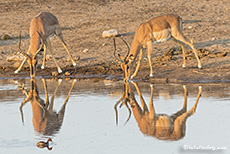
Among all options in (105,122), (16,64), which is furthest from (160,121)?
(16,64)

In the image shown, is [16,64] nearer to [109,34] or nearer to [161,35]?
[109,34]

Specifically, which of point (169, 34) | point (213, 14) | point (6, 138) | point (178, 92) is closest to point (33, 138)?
point (6, 138)

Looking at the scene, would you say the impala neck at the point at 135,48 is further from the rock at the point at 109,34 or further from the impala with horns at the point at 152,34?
the rock at the point at 109,34

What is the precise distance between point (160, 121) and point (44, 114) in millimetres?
2516

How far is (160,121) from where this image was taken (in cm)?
945

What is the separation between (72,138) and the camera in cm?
845

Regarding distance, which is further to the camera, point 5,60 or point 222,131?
point 5,60

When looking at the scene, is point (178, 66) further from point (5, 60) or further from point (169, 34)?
point (5, 60)

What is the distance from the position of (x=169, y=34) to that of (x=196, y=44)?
3585mm

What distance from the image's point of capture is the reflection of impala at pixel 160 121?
8547 mm

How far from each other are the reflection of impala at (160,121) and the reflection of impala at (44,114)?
4.99ft

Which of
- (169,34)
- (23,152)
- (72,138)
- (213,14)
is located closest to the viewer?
(23,152)

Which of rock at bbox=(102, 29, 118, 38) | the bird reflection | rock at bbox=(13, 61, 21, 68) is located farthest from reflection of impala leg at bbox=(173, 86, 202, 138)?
rock at bbox=(102, 29, 118, 38)

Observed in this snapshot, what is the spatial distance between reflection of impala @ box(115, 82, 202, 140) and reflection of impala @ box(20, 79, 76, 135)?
1.52 meters
